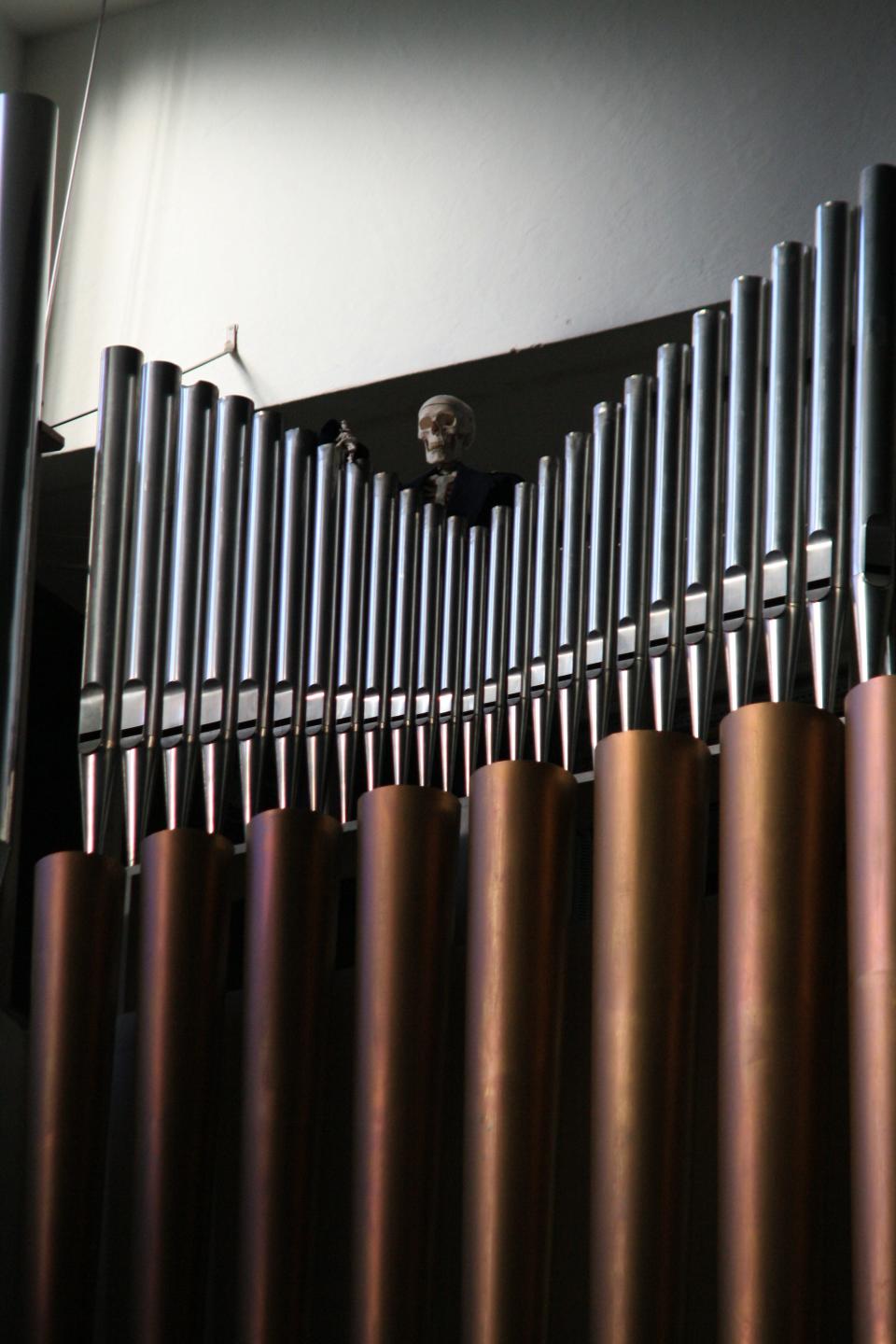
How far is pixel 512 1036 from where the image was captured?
4.55m

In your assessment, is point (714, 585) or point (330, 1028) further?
point (330, 1028)

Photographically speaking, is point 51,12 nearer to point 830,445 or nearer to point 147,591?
point 147,591

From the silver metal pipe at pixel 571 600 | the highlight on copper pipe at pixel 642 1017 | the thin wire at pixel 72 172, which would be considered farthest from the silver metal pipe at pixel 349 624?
the thin wire at pixel 72 172

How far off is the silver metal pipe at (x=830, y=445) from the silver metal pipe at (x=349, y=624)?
43.4 inches

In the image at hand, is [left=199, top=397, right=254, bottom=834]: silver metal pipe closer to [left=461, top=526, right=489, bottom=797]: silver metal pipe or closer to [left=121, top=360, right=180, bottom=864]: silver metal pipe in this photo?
[left=121, top=360, right=180, bottom=864]: silver metal pipe

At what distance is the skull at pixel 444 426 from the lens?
5.60 meters

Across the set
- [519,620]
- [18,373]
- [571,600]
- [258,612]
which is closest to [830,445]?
[571,600]

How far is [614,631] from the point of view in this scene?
495 centimetres

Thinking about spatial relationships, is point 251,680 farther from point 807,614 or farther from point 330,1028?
point 807,614

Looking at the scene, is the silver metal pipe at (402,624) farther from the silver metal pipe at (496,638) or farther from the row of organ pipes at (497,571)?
the silver metal pipe at (496,638)

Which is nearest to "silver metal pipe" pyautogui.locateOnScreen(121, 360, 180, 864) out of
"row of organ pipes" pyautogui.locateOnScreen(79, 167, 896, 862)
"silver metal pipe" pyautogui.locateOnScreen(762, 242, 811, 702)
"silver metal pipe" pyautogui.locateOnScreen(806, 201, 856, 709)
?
"row of organ pipes" pyautogui.locateOnScreen(79, 167, 896, 862)

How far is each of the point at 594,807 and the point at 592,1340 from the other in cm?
105

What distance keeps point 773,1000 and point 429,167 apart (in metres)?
2.80

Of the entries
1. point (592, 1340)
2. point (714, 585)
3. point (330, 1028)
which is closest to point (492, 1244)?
point (592, 1340)
